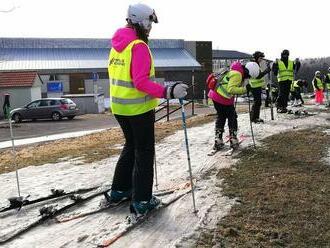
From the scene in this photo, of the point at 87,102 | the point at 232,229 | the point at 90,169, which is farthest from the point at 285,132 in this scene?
the point at 87,102

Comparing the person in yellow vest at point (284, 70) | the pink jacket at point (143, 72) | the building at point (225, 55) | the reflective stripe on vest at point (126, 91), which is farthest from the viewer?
the building at point (225, 55)

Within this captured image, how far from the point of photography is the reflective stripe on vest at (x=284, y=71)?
1550 cm

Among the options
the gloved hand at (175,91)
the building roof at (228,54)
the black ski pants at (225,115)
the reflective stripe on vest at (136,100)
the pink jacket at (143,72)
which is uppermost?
the building roof at (228,54)

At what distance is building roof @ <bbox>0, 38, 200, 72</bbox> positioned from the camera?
5178cm

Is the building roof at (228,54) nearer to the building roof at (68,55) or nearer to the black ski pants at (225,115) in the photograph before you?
the building roof at (68,55)

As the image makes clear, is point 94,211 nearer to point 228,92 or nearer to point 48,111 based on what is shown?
point 228,92

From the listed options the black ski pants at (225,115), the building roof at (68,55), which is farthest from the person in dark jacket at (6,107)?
the building roof at (68,55)

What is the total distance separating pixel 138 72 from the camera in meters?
4.94

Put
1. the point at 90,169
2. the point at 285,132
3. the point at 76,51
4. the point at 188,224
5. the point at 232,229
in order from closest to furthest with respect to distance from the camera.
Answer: the point at 232,229 → the point at 188,224 → the point at 90,169 → the point at 285,132 → the point at 76,51

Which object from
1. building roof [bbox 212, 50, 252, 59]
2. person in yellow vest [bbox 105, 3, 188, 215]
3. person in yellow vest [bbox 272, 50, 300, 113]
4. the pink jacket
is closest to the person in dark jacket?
person in yellow vest [bbox 105, 3, 188, 215]

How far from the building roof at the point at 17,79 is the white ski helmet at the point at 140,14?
3398 cm

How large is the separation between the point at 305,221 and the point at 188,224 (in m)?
1.10

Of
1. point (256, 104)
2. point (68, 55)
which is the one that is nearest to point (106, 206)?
point (256, 104)

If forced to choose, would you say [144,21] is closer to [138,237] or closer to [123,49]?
[123,49]
